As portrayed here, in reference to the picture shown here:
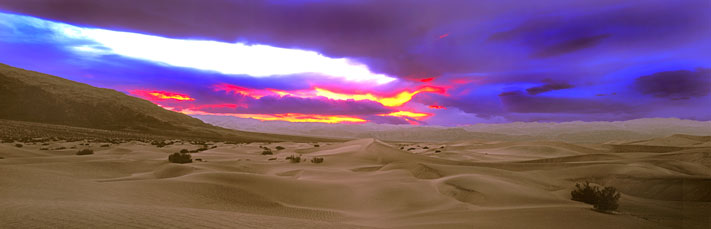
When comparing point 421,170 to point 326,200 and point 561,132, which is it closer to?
point 326,200

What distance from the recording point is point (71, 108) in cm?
4834

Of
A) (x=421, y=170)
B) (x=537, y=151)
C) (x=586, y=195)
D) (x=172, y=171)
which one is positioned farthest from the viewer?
(x=537, y=151)

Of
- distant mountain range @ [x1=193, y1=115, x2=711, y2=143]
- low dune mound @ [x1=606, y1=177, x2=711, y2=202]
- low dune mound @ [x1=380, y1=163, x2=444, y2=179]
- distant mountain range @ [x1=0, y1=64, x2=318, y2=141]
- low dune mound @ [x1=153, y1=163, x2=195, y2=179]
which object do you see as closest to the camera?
low dune mound @ [x1=606, y1=177, x2=711, y2=202]

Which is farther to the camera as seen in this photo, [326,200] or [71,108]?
[71,108]

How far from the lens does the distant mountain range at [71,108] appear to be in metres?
45.6

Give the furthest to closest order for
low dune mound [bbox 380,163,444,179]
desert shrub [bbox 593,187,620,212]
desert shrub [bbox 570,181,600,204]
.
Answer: low dune mound [bbox 380,163,444,179]
desert shrub [bbox 570,181,600,204]
desert shrub [bbox 593,187,620,212]

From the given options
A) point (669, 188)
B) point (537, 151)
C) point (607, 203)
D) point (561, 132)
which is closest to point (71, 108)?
point (537, 151)

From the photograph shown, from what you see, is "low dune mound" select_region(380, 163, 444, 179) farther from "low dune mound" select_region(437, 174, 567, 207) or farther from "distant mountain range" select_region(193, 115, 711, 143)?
"distant mountain range" select_region(193, 115, 711, 143)

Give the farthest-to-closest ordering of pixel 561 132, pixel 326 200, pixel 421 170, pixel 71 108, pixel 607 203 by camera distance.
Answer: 1. pixel 561 132
2. pixel 71 108
3. pixel 421 170
4. pixel 326 200
5. pixel 607 203

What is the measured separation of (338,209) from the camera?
505 cm

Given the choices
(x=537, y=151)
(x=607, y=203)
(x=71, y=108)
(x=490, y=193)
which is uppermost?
(x=71, y=108)

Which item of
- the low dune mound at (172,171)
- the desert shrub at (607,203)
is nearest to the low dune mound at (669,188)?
the desert shrub at (607,203)

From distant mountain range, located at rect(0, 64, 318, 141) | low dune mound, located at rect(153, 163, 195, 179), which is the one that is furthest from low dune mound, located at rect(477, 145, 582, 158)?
distant mountain range, located at rect(0, 64, 318, 141)

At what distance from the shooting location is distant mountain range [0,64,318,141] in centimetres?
4562
